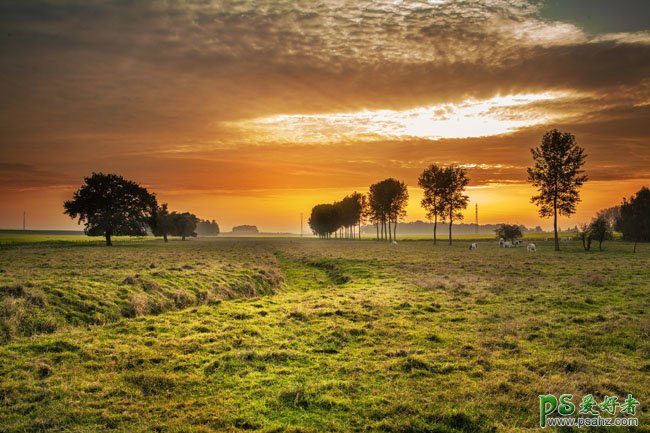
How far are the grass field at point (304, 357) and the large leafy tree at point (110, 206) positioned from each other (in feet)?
224

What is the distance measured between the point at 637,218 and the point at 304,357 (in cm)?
12508

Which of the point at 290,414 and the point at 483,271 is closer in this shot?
the point at 290,414

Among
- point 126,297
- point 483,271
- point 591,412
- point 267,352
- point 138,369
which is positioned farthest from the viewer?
point 483,271

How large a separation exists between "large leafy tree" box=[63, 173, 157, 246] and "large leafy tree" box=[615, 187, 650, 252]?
366ft

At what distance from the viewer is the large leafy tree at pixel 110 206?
81.8m

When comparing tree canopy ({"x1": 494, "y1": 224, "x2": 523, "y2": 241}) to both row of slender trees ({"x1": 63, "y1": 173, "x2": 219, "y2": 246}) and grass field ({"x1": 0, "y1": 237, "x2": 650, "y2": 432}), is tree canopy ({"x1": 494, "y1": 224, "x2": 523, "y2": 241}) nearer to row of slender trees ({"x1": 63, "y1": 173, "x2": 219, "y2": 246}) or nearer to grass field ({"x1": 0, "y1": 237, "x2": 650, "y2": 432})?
grass field ({"x1": 0, "y1": 237, "x2": 650, "y2": 432})

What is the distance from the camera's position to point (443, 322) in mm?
16656

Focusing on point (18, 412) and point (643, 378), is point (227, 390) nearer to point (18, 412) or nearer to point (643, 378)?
point (18, 412)

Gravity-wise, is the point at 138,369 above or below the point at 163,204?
below

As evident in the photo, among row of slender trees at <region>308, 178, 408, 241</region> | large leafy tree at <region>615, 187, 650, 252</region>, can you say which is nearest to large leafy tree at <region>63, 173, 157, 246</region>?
row of slender trees at <region>308, 178, 408, 241</region>

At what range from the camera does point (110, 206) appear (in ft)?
275

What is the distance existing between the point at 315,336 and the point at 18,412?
28.6ft

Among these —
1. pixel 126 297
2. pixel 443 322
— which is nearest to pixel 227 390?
pixel 443 322

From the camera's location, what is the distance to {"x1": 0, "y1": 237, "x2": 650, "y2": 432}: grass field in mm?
8617
